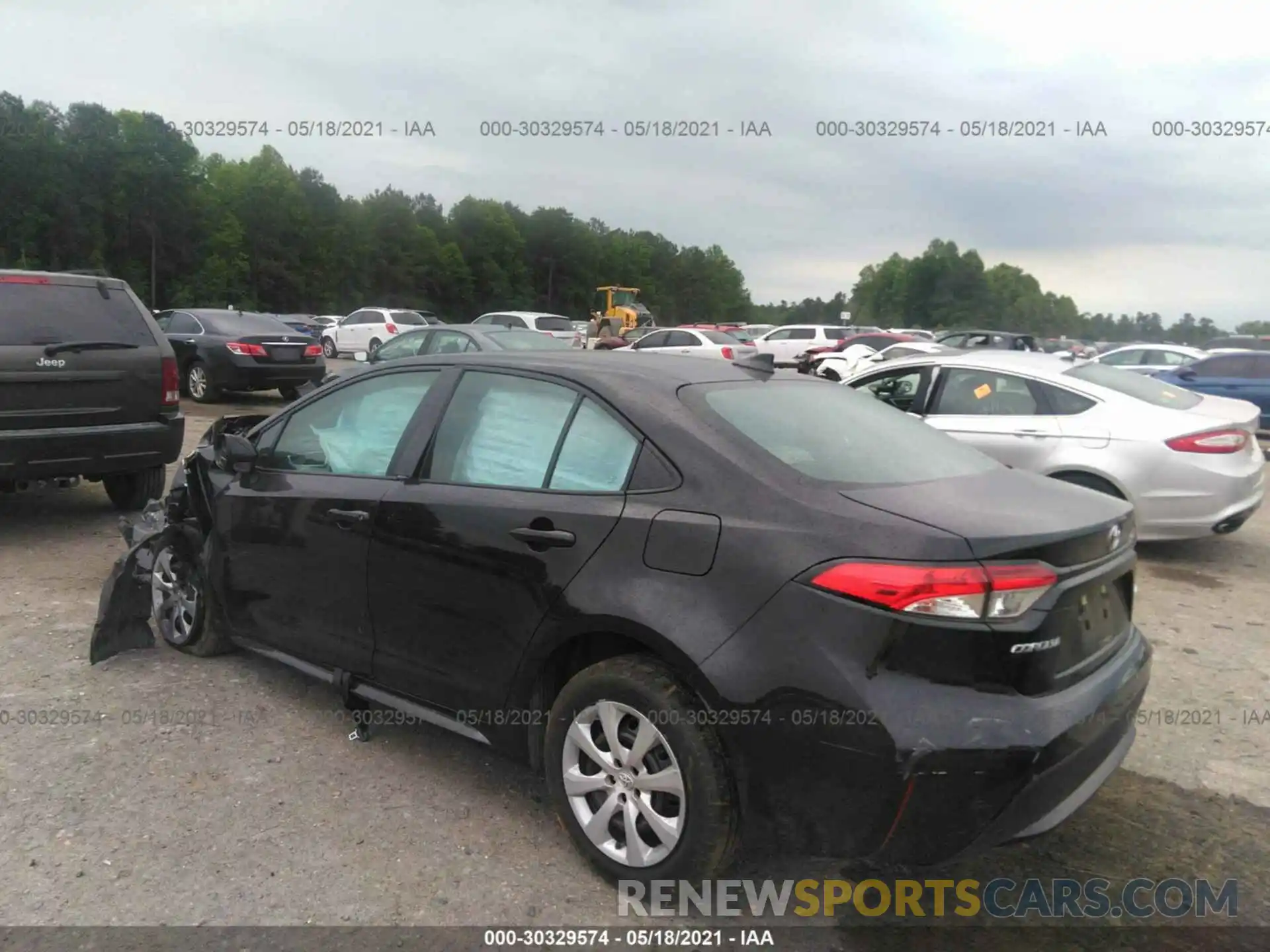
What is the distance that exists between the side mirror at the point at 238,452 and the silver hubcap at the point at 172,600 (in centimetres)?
78

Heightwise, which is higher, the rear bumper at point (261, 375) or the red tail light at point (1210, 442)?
the red tail light at point (1210, 442)

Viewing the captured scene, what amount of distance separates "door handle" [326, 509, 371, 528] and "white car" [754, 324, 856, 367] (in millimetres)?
26917

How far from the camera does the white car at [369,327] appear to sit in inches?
1144

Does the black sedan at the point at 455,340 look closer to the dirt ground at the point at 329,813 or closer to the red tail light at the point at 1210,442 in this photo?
the red tail light at the point at 1210,442

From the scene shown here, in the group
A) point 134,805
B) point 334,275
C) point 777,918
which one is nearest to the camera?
point 777,918

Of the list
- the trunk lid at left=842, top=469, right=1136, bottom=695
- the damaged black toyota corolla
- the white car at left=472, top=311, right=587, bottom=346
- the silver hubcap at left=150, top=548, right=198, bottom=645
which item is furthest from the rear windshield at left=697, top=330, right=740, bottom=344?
the trunk lid at left=842, top=469, right=1136, bottom=695

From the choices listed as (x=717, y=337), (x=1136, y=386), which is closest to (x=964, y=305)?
(x=717, y=337)

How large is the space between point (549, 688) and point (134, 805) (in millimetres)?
1549

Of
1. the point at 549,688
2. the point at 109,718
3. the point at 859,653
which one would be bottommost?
the point at 109,718

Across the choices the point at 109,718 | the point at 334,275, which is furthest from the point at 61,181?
the point at 109,718

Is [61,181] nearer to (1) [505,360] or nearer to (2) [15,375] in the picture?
(2) [15,375]

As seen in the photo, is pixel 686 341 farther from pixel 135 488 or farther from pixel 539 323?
pixel 135 488

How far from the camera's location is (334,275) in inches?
2702

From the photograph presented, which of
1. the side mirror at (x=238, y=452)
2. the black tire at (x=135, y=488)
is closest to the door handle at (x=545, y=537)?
the side mirror at (x=238, y=452)
